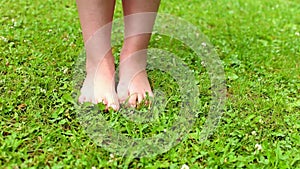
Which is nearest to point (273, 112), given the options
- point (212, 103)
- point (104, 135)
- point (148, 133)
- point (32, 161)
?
point (212, 103)

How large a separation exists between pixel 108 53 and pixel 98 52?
0.15 ft

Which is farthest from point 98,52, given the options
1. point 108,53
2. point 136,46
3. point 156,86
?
point 156,86

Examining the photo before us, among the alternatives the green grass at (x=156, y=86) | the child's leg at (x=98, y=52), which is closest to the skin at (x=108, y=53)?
the child's leg at (x=98, y=52)

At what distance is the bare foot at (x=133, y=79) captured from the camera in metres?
1.75

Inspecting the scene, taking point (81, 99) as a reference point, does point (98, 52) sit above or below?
above

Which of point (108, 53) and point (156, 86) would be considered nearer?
point (108, 53)

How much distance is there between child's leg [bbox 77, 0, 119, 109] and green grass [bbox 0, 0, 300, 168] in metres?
0.10

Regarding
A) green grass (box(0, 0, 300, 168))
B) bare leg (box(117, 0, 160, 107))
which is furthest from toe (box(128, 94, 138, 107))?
green grass (box(0, 0, 300, 168))

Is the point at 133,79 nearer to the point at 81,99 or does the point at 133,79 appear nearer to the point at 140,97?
the point at 140,97

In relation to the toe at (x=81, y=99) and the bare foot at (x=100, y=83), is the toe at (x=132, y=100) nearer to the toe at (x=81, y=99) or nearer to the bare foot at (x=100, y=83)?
the bare foot at (x=100, y=83)

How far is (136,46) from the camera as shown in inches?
70.0

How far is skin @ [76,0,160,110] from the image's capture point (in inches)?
65.6

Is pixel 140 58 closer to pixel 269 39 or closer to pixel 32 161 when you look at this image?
pixel 32 161

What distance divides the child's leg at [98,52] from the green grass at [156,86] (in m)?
0.10
